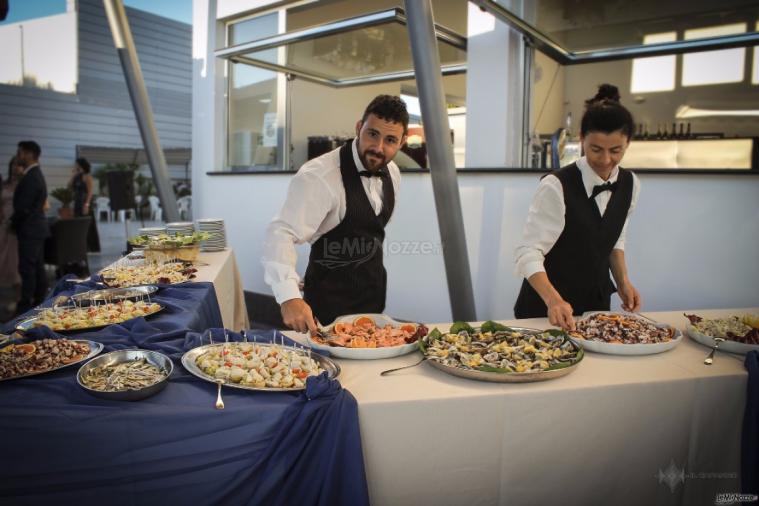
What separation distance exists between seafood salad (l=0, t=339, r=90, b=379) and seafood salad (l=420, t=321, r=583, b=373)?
940 millimetres

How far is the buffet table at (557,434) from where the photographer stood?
51.6 inches

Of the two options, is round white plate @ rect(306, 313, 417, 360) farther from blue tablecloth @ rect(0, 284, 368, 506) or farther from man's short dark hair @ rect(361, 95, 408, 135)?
man's short dark hair @ rect(361, 95, 408, 135)

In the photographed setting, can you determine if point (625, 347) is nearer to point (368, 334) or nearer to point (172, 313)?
point (368, 334)

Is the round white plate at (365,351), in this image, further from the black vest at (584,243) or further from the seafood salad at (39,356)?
the black vest at (584,243)

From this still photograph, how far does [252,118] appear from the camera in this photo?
20.5 ft

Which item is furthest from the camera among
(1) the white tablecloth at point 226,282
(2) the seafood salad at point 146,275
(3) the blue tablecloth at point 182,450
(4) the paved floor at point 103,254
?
(4) the paved floor at point 103,254

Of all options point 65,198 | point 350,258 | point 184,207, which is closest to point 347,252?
point 350,258

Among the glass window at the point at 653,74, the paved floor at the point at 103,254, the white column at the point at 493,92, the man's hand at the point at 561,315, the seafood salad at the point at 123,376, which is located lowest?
the paved floor at the point at 103,254

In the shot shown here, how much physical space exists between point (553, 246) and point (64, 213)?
729cm

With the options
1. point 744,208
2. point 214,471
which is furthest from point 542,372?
point 744,208

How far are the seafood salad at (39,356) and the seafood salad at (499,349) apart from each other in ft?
3.08

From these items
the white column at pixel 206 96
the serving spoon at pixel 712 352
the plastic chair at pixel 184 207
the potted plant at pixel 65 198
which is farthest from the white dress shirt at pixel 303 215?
the plastic chair at pixel 184 207

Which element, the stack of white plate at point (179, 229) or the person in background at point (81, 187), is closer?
the stack of white plate at point (179, 229)

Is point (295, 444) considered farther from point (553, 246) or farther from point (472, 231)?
point (472, 231)
